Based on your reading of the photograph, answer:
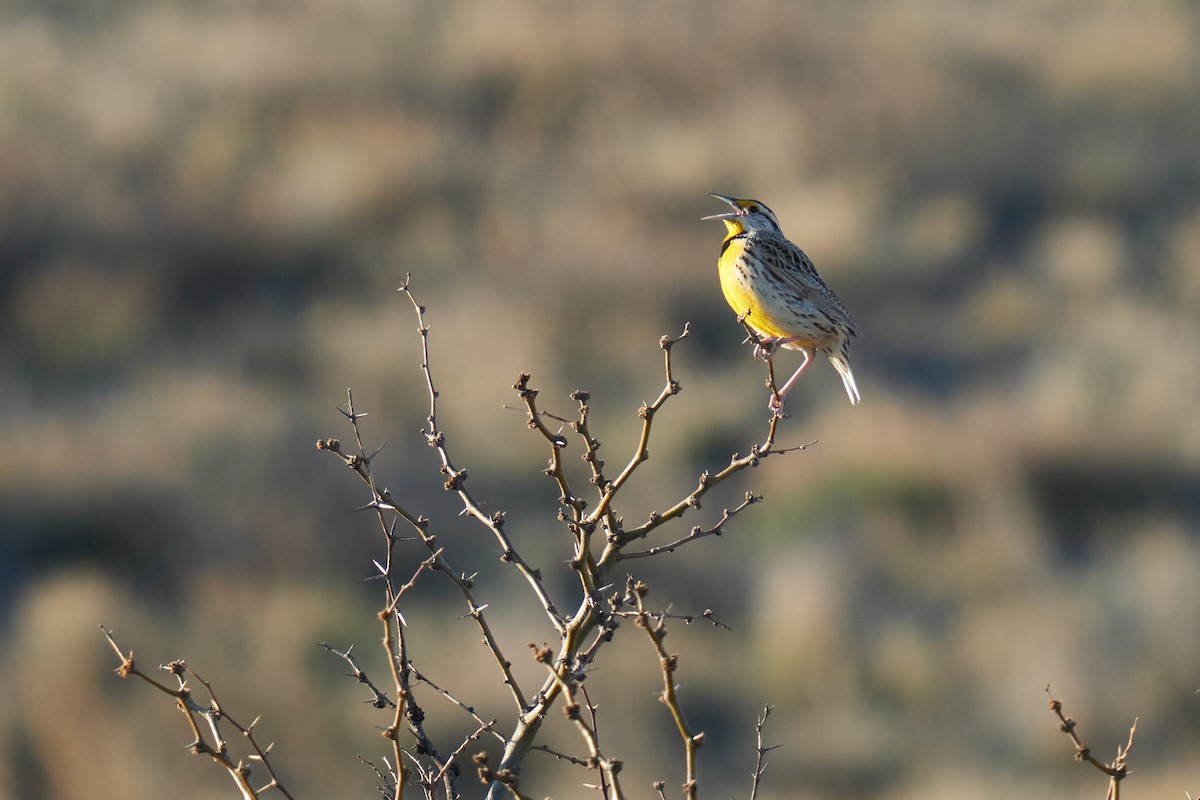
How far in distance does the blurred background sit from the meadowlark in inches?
96.4

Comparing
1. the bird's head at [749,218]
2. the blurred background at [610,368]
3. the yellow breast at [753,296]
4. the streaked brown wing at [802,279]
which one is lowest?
the yellow breast at [753,296]

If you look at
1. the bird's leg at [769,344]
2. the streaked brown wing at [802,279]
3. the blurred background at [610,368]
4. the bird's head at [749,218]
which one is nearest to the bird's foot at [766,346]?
the bird's leg at [769,344]

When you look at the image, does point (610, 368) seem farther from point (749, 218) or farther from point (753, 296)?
point (753, 296)

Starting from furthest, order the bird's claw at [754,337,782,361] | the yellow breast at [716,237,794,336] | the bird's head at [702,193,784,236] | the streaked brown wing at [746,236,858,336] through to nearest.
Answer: the bird's head at [702,193,784,236]
the streaked brown wing at [746,236,858,336]
the yellow breast at [716,237,794,336]
the bird's claw at [754,337,782,361]

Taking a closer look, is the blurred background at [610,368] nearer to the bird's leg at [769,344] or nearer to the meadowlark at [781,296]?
the meadowlark at [781,296]

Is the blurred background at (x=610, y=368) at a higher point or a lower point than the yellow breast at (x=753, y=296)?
higher

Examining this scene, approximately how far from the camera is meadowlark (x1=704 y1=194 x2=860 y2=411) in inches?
138

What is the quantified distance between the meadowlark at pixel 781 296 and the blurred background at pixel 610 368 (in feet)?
8.03

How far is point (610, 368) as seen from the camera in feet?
36.2

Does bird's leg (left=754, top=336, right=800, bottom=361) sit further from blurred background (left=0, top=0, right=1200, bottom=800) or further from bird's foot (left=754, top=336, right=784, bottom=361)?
blurred background (left=0, top=0, right=1200, bottom=800)

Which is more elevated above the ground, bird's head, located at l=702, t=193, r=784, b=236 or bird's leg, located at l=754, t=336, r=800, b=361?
bird's head, located at l=702, t=193, r=784, b=236

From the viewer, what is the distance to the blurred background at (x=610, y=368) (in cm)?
784

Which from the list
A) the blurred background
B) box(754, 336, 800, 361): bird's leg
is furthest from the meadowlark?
the blurred background

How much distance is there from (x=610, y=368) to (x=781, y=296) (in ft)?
24.6
